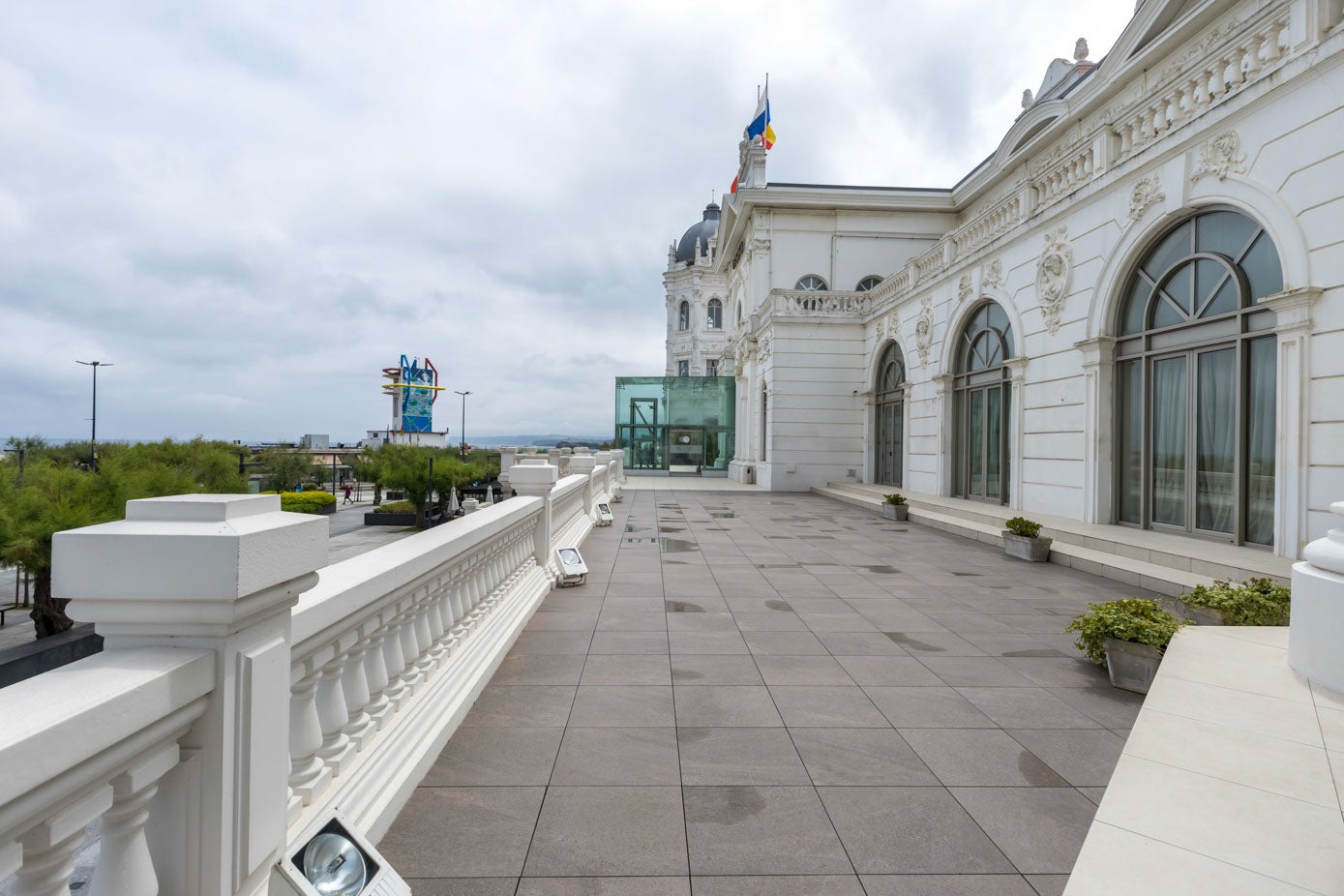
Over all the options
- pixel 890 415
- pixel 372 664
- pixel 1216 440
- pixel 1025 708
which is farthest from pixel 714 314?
pixel 372 664

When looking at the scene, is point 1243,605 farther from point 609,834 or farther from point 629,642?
point 609,834

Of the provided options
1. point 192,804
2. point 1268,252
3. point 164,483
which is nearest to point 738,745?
point 192,804

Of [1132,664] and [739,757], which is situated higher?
[1132,664]

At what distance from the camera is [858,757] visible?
3592 mm

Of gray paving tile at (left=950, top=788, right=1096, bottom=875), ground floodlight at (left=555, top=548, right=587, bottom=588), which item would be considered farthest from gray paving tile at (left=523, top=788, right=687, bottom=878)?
ground floodlight at (left=555, top=548, right=587, bottom=588)

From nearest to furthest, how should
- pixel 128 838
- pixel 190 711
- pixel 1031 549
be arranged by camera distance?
pixel 128 838
pixel 190 711
pixel 1031 549

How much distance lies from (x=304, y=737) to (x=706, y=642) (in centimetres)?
364

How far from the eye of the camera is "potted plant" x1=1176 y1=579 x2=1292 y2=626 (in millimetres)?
5129

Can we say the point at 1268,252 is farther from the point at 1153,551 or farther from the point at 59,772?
the point at 59,772

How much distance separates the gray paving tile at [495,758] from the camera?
3.29 m

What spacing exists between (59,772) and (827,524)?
13.6m

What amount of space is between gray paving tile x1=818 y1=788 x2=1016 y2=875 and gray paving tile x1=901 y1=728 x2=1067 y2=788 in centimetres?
25

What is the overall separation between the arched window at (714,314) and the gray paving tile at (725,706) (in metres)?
62.8

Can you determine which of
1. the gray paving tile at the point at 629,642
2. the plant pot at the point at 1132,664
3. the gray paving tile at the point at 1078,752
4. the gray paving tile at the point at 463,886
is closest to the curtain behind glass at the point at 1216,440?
the plant pot at the point at 1132,664
